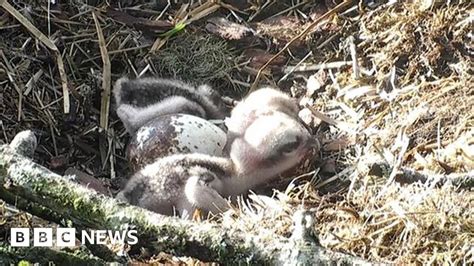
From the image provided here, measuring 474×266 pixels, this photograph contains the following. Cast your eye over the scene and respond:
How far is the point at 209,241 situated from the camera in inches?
96.2

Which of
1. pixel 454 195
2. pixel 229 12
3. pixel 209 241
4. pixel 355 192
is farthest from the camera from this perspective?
pixel 229 12

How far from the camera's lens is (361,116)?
362 centimetres

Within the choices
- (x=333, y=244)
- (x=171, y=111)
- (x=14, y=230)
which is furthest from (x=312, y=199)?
(x=14, y=230)

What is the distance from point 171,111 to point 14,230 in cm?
121

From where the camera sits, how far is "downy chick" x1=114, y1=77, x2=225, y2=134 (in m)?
3.71

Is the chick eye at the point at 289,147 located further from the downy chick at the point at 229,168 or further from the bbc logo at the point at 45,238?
the bbc logo at the point at 45,238

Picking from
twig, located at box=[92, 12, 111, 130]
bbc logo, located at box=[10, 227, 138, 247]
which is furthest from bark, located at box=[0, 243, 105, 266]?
twig, located at box=[92, 12, 111, 130]

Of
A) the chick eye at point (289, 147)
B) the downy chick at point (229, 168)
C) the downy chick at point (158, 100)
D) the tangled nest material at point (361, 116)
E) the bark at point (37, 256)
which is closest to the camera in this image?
the bark at point (37, 256)

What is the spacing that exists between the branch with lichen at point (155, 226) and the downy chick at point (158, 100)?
1.02 meters

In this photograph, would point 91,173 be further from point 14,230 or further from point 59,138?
point 14,230

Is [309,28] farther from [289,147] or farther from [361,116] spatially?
[289,147]

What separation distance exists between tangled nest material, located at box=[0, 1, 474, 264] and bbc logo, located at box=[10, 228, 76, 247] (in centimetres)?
55

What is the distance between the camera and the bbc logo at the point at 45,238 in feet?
8.28

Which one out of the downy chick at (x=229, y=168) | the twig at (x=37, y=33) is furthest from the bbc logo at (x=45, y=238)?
the twig at (x=37, y=33)
